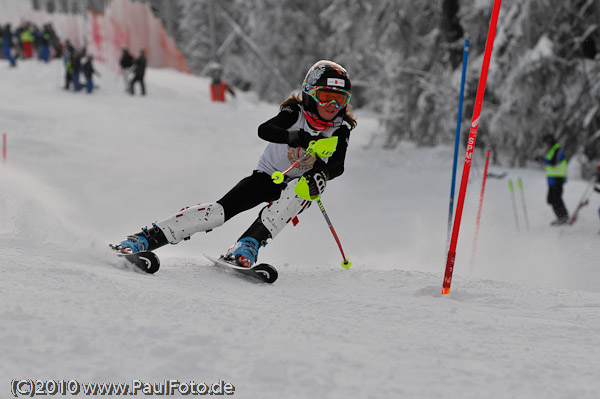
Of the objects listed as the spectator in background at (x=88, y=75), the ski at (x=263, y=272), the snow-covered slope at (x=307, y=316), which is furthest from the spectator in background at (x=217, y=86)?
the ski at (x=263, y=272)

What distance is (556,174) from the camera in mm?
10562

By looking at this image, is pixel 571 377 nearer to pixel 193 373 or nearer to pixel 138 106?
pixel 193 373

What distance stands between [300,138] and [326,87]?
0.47 meters

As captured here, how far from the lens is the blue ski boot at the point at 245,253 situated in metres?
4.28

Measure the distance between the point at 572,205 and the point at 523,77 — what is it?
11.7 ft

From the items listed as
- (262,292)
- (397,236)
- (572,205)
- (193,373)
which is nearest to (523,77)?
(572,205)

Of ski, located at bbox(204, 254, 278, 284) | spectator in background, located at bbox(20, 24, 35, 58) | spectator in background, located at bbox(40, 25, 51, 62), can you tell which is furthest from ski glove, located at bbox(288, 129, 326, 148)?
spectator in background, located at bbox(20, 24, 35, 58)

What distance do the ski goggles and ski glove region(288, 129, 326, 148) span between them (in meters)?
0.29

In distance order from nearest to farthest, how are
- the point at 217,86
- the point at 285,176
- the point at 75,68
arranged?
the point at 285,176
the point at 75,68
the point at 217,86

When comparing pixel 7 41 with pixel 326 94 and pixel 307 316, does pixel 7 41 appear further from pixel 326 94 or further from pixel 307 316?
pixel 307 316

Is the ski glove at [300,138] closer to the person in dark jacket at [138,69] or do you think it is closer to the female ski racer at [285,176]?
the female ski racer at [285,176]

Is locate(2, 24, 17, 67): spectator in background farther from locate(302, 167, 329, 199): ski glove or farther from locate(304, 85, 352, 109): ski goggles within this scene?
locate(302, 167, 329, 199): ski glove

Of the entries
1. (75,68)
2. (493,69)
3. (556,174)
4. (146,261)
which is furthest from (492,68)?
(75,68)

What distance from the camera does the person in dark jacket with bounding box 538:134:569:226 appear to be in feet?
34.6
